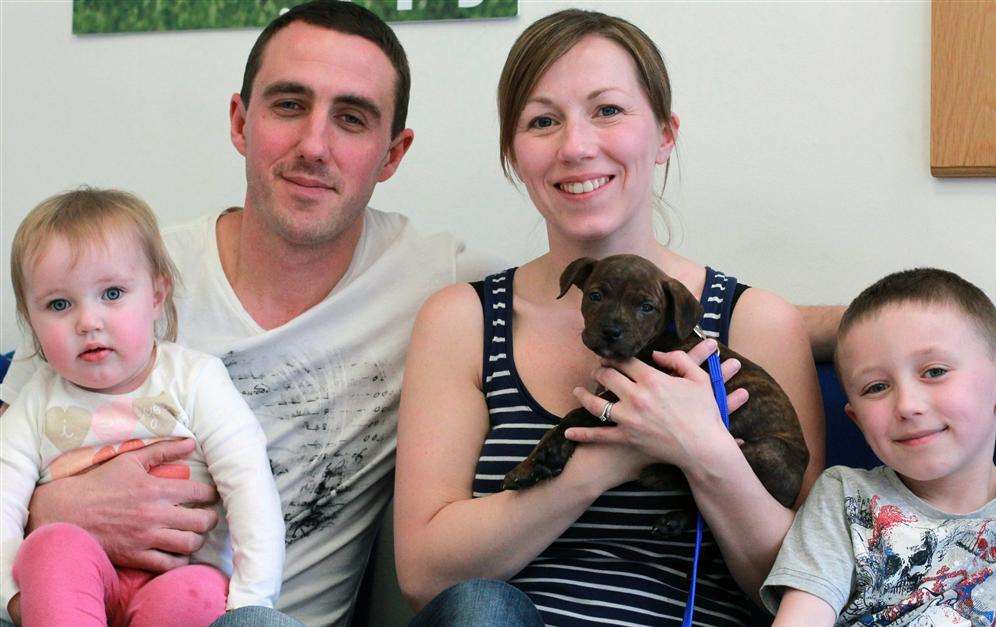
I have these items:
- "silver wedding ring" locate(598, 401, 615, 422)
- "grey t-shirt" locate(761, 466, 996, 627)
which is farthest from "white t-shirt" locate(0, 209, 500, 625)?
"grey t-shirt" locate(761, 466, 996, 627)

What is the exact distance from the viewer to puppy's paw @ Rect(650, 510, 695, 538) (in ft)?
5.24

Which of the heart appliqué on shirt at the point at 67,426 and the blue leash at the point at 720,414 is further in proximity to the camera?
the heart appliqué on shirt at the point at 67,426

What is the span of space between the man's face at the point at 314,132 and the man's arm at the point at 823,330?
87cm

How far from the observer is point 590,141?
1.73 metres

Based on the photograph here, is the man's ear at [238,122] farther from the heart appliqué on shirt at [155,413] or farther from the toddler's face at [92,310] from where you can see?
the heart appliqué on shirt at [155,413]

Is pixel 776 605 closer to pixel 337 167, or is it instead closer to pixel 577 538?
pixel 577 538

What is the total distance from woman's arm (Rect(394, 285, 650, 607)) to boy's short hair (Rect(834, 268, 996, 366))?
418 mm

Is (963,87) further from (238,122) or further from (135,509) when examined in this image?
(135,509)

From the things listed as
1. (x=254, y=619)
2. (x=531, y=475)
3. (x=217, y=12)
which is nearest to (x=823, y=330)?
(x=531, y=475)

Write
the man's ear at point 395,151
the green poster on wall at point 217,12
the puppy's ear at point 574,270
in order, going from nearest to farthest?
the puppy's ear at point 574,270 → the man's ear at point 395,151 → the green poster on wall at point 217,12

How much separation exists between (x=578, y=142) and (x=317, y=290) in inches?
25.5

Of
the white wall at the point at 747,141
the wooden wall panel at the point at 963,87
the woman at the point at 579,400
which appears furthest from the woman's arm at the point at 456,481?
the wooden wall panel at the point at 963,87

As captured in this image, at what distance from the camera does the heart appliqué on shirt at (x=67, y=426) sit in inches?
69.2

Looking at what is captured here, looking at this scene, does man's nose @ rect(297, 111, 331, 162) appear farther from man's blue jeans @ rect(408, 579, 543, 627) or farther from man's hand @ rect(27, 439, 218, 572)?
man's blue jeans @ rect(408, 579, 543, 627)
